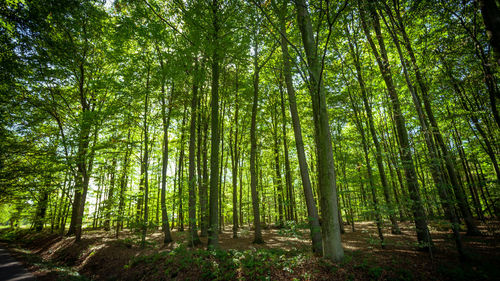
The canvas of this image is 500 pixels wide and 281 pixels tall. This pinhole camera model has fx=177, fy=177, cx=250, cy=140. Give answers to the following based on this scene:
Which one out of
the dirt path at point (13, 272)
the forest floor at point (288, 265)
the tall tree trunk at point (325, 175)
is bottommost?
the dirt path at point (13, 272)

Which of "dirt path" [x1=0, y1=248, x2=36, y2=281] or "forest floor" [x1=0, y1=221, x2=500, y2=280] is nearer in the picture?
"forest floor" [x1=0, y1=221, x2=500, y2=280]

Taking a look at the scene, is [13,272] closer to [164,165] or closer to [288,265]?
[164,165]

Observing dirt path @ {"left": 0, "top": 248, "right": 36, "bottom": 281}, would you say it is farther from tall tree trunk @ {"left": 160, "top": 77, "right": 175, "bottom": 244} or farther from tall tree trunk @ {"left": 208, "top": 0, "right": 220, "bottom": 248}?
tall tree trunk @ {"left": 208, "top": 0, "right": 220, "bottom": 248}

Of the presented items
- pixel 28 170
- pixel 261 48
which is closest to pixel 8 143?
pixel 28 170

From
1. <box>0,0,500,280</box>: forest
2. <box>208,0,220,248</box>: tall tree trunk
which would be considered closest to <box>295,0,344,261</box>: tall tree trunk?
<box>0,0,500,280</box>: forest

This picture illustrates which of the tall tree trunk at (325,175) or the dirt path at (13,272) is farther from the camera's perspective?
the dirt path at (13,272)

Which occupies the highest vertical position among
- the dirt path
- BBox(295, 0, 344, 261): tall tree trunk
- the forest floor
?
BBox(295, 0, 344, 261): tall tree trunk

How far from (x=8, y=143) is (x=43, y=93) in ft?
12.3

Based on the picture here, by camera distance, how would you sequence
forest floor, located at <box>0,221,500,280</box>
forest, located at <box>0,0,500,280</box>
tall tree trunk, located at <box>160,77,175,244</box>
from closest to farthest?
1. forest floor, located at <box>0,221,500,280</box>
2. forest, located at <box>0,0,500,280</box>
3. tall tree trunk, located at <box>160,77,175,244</box>

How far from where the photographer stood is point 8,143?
8.77 meters

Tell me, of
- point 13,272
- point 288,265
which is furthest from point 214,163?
point 13,272

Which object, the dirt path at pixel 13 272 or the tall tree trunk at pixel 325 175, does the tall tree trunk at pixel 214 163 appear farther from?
the dirt path at pixel 13 272

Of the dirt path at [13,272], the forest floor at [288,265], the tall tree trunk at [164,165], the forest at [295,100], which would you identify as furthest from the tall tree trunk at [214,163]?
the dirt path at [13,272]

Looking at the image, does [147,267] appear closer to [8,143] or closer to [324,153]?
[324,153]
